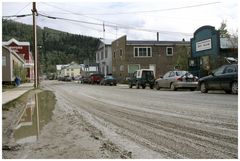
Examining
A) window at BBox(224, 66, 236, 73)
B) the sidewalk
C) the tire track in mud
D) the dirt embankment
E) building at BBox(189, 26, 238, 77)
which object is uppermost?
building at BBox(189, 26, 238, 77)

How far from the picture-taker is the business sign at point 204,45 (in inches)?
1339

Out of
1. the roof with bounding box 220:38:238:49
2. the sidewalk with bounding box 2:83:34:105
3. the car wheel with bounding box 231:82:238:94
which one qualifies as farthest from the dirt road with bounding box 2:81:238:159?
the roof with bounding box 220:38:238:49

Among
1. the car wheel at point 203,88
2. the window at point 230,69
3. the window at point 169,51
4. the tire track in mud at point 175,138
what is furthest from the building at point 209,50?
the window at point 169,51

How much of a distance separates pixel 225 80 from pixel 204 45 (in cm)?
1424

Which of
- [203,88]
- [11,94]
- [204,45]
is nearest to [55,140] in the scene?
[203,88]

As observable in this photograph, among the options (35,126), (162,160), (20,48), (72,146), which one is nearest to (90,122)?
(35,126)

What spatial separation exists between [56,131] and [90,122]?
1493 millimetres

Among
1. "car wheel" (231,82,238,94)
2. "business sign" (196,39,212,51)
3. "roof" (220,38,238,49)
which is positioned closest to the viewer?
"car wheel" (231,82,238,94)

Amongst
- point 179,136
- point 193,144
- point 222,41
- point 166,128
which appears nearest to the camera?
point 193,144

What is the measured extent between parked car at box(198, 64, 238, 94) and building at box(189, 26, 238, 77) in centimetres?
1033

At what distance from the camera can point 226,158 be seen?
6.15m

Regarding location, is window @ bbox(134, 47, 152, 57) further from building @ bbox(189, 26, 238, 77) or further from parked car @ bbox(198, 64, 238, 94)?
parked car @ bbox(198, 64, 238, 94)

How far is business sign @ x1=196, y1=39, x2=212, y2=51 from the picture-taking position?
34000 millimetres

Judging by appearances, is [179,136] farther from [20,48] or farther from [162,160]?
[20,48]
